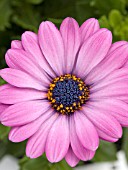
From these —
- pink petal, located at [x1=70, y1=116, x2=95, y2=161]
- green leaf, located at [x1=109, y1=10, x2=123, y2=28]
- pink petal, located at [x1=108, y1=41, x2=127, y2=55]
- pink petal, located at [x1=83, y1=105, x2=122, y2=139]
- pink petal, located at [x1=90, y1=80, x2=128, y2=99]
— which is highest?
pink petal, located at [x1=108, y1=41, x2=127, y2=55]

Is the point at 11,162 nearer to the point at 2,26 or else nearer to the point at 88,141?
the point at 2,26

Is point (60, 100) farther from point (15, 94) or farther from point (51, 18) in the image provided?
point (51, 18)

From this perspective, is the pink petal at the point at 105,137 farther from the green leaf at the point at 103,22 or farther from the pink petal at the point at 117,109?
the green leaf at the point at 103,22

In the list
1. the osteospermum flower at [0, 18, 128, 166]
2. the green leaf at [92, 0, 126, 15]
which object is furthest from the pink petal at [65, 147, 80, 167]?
the green leaf at [92, 0, 126, 15]

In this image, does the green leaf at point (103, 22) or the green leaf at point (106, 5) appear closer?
the green leaf at point (103, 22)

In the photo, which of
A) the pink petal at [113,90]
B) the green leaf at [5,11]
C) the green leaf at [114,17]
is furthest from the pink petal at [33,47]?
the green leaf at [5,11]

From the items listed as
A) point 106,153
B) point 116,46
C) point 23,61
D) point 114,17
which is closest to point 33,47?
point 23,61

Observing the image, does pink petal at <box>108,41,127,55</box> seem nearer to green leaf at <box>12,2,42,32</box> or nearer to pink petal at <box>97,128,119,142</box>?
pink petal at <box>97,128,119,142</box>
